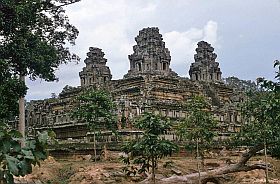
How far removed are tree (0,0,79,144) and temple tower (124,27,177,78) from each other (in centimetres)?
2753

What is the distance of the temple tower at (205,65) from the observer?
58.6 meters

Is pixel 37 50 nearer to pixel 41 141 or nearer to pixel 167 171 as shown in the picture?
pixel 167 171

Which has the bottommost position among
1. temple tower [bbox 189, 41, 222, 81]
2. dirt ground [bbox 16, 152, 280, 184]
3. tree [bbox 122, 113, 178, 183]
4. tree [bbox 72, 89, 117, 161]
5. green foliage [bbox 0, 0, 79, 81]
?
dirt ground [bbox 16, 152, 280, 184]

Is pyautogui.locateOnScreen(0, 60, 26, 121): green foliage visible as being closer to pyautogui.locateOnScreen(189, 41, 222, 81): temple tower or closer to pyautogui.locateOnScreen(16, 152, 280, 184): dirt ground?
pyautogui.locateOnScreen(16, 152, 280, 184): dirt ground

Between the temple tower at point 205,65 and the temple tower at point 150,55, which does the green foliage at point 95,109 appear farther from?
the temple tower at point 205,65

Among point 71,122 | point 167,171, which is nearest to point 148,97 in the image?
point 71,122

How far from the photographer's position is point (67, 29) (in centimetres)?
2203

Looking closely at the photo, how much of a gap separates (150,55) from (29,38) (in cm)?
3164

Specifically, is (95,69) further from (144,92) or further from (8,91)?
(8,91)

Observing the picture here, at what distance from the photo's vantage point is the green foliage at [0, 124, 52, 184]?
3.61m

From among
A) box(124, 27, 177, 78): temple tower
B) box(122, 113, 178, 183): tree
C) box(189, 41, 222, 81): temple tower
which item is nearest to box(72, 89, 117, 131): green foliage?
box(122, 113, 178, 183): tree

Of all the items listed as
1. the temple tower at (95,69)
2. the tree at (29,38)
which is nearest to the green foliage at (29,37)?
the tree at (29,38)

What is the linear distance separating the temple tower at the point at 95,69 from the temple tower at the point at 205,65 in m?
11.6

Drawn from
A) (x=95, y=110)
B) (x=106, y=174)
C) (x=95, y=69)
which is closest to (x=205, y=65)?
(x=95, y=69)
